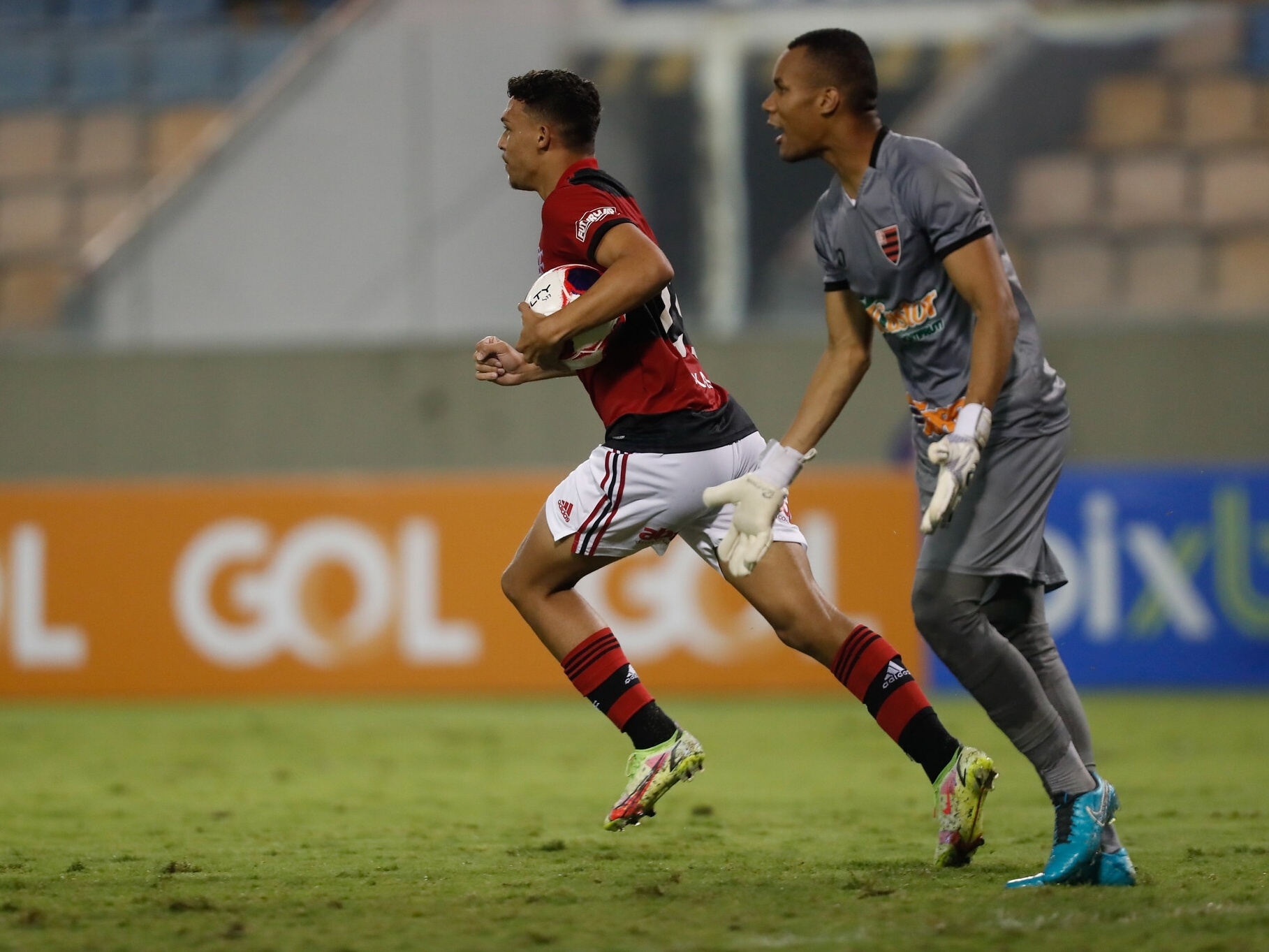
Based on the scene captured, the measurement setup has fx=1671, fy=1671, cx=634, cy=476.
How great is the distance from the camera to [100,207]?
1359 cm

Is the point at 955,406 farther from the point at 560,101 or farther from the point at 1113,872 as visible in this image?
the point at 560,101

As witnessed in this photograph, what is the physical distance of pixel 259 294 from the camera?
13.2m

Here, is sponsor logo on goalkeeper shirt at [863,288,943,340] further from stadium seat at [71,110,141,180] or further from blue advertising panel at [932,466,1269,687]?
stadium seat at [71,110,141,180]

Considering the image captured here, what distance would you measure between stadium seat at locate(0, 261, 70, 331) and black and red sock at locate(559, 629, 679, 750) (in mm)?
9835

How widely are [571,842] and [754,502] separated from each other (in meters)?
1.48

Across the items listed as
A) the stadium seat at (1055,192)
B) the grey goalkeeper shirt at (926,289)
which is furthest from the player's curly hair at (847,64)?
the stadium seat at (1055,192)

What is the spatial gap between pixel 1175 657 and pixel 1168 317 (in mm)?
3345

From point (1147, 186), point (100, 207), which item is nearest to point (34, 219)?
point (100, 207)

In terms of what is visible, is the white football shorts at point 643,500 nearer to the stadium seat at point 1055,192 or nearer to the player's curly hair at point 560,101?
the player's curly hair at point 560,101

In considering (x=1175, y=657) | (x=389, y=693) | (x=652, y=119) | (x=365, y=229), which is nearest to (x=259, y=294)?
(x=365, y=229)

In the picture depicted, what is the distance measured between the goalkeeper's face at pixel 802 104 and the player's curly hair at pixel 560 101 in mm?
642

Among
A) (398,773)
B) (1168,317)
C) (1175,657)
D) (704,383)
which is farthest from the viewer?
(1168,317)

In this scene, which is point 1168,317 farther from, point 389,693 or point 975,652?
point 975,652

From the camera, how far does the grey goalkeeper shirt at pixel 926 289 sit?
4.09 meters
